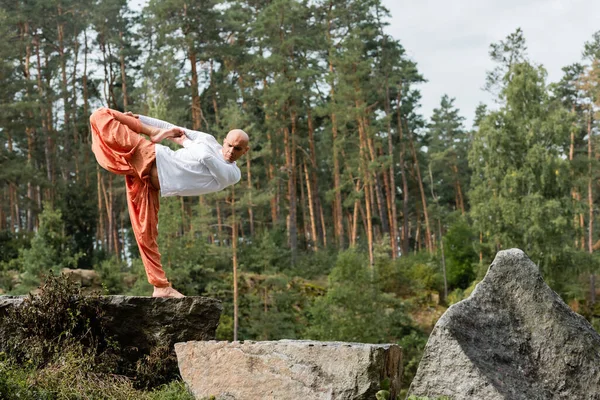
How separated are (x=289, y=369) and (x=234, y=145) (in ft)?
7.58

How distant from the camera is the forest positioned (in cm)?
2133

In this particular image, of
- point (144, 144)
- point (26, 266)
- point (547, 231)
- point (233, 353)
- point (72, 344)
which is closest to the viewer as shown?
point (233, 353)

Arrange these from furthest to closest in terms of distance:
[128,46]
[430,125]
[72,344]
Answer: [430,125] → [128,46] → [72,344]

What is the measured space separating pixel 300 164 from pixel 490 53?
458 inches

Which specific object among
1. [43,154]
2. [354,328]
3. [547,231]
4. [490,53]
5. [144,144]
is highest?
[490,53]

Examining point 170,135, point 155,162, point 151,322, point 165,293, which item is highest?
point 170,135

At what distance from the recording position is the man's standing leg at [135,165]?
689 centimetres

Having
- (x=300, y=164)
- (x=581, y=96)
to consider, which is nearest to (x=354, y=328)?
(x=300, y=164)

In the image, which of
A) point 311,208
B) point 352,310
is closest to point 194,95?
point 311,208

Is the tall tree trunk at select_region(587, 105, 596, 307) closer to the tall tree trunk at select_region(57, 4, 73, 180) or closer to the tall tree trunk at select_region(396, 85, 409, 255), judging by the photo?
the tall tree trunk at select_region(396, 85, 409, 255)

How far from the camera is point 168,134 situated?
6945 millimetres

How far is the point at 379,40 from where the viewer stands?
36594mm

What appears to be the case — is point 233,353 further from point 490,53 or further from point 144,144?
point 490,53

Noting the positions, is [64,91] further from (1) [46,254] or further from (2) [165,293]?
(2) [165,293]
